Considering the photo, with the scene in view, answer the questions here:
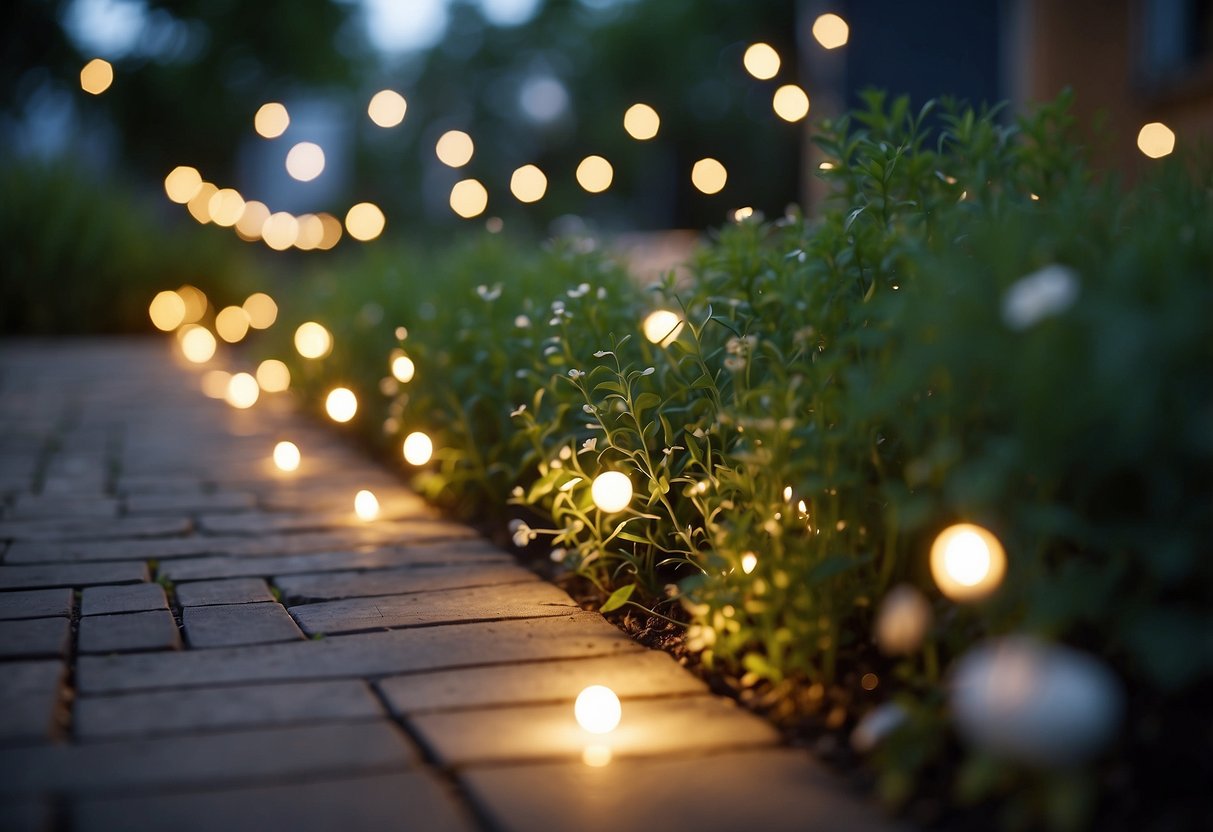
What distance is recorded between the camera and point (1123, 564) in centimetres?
141

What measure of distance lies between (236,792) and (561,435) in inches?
54.1

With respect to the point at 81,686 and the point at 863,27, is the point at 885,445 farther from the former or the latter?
the point at 863,27

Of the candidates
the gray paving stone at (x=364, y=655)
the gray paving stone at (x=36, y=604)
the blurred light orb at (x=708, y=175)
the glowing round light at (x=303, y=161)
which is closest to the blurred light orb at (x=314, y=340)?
the glowing round light at (x=303, y=161)

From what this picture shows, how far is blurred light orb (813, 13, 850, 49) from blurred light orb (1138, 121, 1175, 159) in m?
2.33

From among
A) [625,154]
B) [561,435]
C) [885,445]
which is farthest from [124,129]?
[885,445]

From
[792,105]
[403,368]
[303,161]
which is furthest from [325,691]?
[303,161]

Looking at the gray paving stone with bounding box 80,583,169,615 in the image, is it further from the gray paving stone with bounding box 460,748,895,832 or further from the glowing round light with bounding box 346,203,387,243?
the glowing round light with bounding box 346,203,387,243

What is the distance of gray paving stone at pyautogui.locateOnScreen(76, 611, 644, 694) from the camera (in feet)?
6.10

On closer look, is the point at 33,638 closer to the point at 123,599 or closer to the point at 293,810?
the point at 123,599

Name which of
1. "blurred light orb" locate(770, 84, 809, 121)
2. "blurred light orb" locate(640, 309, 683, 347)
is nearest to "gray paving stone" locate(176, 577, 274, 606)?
"blurred light orb" locate(640, 309, 683, 347)

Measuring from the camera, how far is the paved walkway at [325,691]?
56.7 inches

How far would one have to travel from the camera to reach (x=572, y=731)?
1667 mm

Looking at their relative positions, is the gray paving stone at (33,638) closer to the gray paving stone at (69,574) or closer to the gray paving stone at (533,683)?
the gray paving stone at (69,574)

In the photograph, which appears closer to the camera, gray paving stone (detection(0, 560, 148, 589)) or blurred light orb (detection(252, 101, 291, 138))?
gray paving stone (detection(0, 560, 148, 589))
